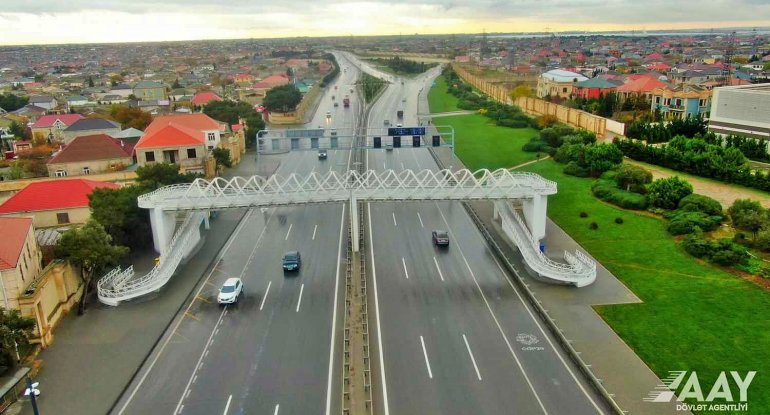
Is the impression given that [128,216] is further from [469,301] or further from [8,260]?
[469,301]

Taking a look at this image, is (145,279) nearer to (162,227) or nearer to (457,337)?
(162,227)

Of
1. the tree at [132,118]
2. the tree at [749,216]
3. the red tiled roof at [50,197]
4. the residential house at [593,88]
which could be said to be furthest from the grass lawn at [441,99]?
the red tiled roof at [50,197]

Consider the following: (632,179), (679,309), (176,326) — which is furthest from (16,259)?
(632,179)

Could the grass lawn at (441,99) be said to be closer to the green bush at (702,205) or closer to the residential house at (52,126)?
the residential house at (52,126)

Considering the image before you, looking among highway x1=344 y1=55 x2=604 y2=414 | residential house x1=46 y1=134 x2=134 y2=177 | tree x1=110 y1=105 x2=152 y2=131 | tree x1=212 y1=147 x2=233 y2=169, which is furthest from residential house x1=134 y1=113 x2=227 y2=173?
highway x1=344 y1=55 x2=604 y2=414

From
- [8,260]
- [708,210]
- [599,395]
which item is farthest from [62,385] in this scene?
[708,210]

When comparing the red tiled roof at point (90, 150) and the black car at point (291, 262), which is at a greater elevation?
the red tiled roof at point (90, 150)
